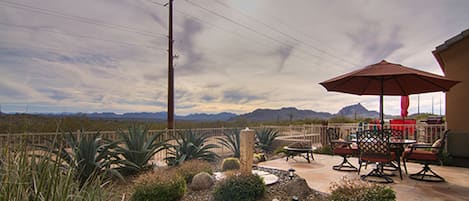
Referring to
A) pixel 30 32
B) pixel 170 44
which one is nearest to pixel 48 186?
pixel 30 32

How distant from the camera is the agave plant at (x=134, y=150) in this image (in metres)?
5.60

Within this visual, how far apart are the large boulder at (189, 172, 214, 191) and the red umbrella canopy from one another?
3137 millimetres

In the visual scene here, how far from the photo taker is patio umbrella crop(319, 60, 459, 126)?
4.82 meters

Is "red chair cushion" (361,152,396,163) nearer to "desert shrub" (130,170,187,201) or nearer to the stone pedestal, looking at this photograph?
the stone pedestal

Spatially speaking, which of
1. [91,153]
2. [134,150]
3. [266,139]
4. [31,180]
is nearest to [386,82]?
[266,139]

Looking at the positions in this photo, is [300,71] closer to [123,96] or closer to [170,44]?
[170,44]

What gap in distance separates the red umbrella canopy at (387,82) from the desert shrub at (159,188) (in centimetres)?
Result: 362

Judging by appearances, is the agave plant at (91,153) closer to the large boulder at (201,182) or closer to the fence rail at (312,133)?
the fence rail at (312,133)

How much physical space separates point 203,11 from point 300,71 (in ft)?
15.8

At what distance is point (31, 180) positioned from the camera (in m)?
1.67

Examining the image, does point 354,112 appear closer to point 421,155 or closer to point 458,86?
point 458,86

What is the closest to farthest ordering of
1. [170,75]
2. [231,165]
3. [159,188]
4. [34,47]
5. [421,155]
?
[159,188] → [421,155] → [231,165] → [34,47] → [170,75]

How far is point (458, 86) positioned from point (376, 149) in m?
3.71

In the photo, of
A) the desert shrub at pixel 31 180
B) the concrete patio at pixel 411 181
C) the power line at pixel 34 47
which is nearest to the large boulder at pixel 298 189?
the concrete patio at pixel 411 181
